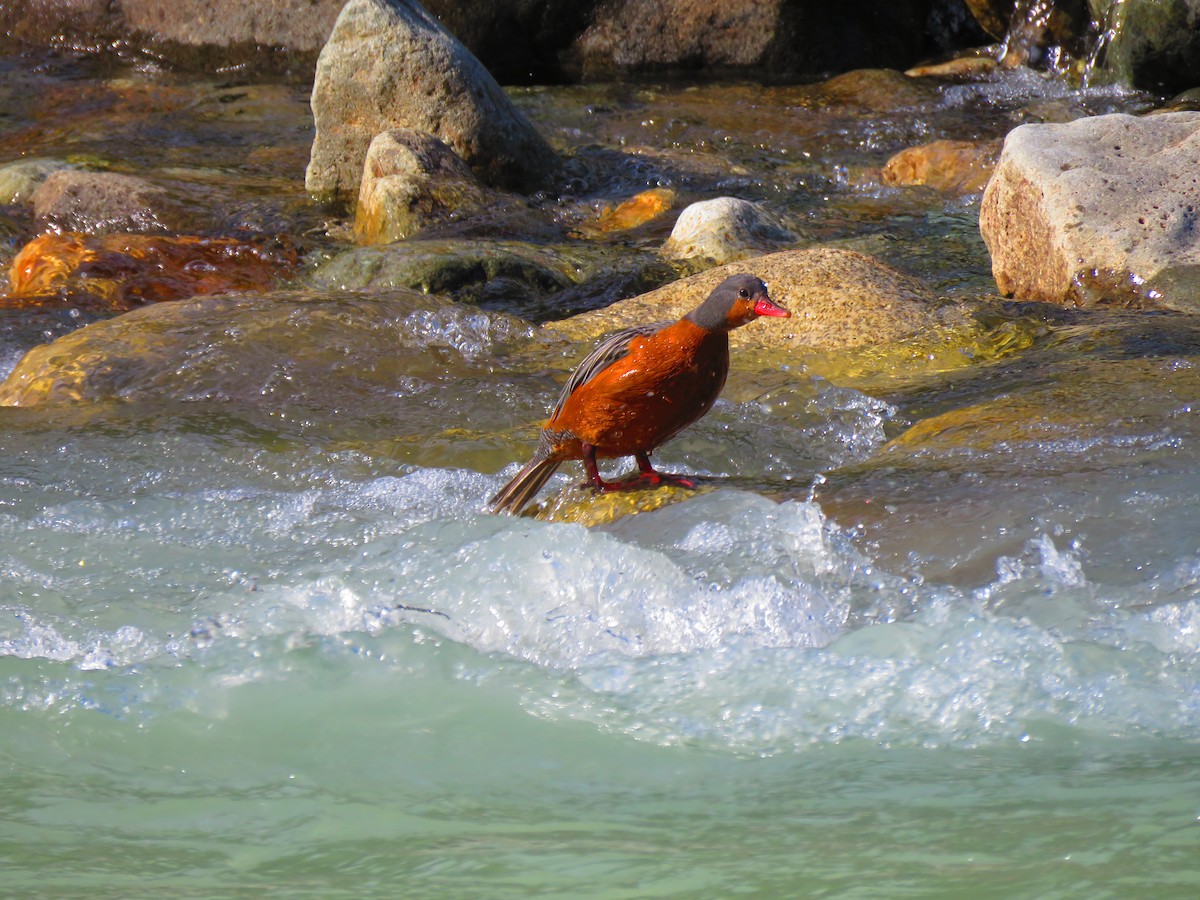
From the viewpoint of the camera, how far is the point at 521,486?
172 inches

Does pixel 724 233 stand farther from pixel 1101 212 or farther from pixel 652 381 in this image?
pixel 652 381

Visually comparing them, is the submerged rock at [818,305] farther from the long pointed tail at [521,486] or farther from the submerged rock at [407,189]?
the submerged rock at [407,189]

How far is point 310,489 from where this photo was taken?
16.2ft

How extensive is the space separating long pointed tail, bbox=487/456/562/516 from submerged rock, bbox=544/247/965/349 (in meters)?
2.15

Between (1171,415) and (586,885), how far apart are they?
3.05m

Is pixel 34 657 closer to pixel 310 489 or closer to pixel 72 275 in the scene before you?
pixel 310 489

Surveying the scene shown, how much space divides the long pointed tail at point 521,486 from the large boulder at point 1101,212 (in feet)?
12.9

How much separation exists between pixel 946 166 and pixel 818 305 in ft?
16.6

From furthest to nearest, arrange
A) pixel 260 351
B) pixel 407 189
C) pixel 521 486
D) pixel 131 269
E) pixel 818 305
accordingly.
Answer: pixel 407 189 → pixel 131 269 → pixel 818 305 → pixel 260 351 → pixel 521 486

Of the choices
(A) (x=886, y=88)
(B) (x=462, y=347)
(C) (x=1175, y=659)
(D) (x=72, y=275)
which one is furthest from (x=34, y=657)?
(A) (x=886, y=88)

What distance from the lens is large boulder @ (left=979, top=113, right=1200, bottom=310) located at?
6.90m

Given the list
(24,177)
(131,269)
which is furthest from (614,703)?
(24,177)

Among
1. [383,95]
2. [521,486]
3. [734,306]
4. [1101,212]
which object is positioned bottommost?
[521,486]

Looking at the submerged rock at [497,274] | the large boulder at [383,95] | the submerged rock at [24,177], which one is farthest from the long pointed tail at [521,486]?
the submerged rock at [24,177]
